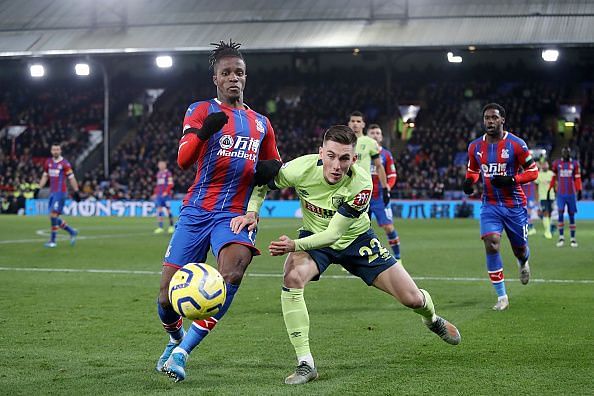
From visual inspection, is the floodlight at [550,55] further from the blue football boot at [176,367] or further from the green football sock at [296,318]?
the blue football boot at [176,367]

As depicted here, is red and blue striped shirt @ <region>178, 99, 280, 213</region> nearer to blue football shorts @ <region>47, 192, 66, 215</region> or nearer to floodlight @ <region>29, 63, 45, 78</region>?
blue football shorts @ <region>47, 192, 66, 215</region>

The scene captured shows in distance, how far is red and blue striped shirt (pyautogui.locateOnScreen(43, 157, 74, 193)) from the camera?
2130 cm

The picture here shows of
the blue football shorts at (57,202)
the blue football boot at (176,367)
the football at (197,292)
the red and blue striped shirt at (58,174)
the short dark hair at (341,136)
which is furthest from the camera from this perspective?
the red and blue striped shirt at (58,174)

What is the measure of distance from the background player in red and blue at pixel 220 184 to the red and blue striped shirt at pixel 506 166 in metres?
4.74

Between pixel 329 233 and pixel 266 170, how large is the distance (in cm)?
69

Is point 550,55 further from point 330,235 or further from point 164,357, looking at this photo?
point 164,357

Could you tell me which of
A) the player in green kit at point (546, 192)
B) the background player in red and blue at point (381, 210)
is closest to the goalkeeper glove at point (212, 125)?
the background player in red and blue at point (381, 210)

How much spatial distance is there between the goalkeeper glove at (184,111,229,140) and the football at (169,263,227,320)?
97 centimetres

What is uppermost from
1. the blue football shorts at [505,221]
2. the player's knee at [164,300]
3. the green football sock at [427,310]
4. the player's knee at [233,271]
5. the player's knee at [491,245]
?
the blue football shorts at [505,221]

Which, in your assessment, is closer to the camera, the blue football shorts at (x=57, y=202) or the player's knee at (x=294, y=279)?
the player's knee at (x=294, y=279)

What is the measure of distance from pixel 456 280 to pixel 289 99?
118ft

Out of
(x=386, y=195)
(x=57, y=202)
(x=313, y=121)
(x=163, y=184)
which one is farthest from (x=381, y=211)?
(x=313, y=121)

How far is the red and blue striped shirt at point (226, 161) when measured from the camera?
702 cm

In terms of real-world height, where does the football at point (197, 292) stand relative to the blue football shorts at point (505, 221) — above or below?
below
